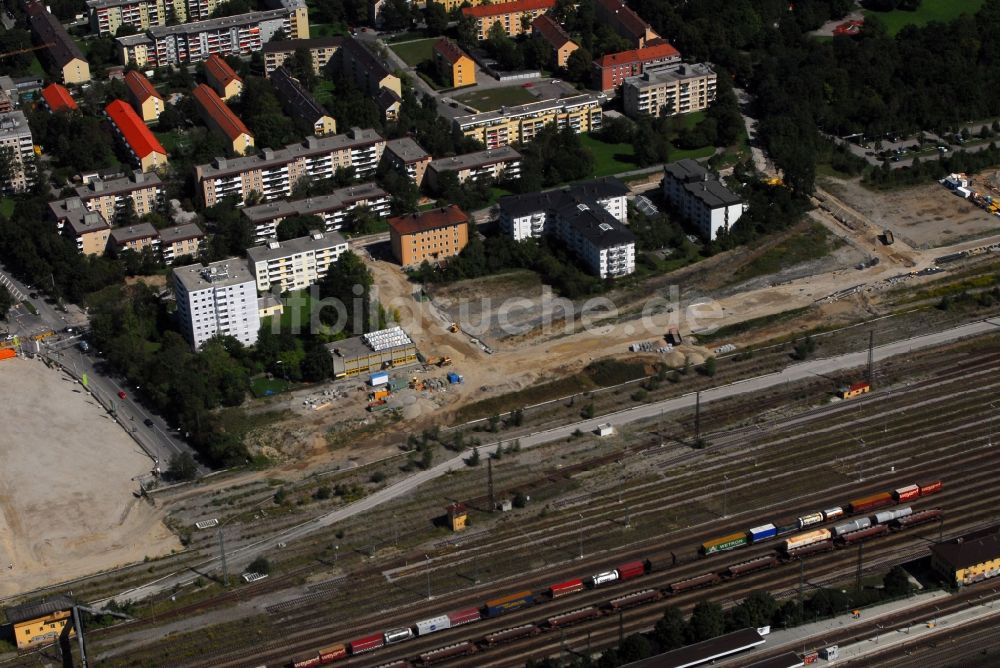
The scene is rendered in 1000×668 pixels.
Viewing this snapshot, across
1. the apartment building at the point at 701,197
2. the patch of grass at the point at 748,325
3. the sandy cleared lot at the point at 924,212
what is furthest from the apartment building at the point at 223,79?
the patch of grass at the point at 748,325

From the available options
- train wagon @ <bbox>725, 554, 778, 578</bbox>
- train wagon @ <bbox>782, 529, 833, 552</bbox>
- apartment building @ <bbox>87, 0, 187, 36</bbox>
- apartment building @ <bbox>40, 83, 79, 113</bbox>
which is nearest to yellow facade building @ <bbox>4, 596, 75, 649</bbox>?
train wagon @ <bbox>725, 554, 778, 578</bbox>

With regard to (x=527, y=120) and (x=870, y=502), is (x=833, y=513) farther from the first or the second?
(x=527, y=120)

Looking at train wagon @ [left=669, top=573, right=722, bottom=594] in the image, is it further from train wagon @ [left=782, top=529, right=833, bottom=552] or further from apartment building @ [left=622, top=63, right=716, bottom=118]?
apartment building @ [left=622, top=63, right=716, bottom=118]

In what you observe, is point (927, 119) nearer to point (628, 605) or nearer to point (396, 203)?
point (396, 203)

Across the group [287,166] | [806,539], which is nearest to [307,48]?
[287,166]

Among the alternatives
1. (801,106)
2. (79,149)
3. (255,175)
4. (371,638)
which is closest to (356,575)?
(371,638)
